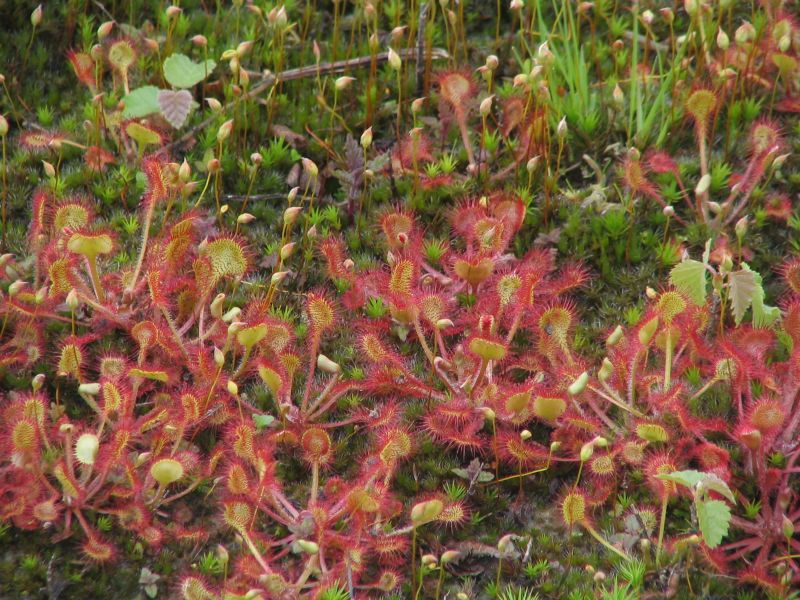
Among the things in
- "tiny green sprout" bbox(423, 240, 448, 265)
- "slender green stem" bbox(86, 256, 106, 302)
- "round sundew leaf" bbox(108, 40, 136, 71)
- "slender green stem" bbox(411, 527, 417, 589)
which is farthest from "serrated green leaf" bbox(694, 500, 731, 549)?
"round sundew leaf" bbox(108, 40, 136, 71)

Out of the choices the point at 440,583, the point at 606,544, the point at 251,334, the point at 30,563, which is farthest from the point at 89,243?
the point at 606,544

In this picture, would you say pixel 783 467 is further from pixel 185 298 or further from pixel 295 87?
pixel 295 87

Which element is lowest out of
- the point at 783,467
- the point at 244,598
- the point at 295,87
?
the point at 783,467

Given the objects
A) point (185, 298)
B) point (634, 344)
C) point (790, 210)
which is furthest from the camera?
point (790, 210)

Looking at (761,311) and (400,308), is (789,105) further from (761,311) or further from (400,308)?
(400,308)

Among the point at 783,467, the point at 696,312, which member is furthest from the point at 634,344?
the point at 783,467

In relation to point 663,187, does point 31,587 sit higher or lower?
lower
